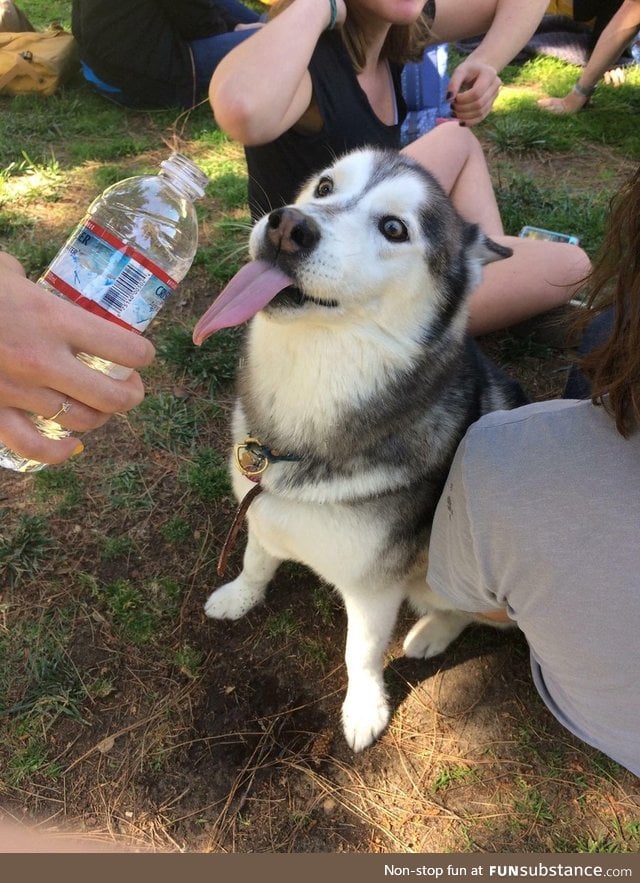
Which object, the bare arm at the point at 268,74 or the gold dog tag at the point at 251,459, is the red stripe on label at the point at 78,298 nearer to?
the gold dog tag at the point at 251,459

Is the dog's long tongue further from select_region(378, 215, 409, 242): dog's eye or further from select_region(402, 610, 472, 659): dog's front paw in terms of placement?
select_region(402, 610, 472, 659): dog's front paw

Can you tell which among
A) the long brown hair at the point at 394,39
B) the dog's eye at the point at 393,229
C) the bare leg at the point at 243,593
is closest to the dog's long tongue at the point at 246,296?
the dog's eye at the point at 393,229

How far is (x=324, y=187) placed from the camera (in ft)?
6.65

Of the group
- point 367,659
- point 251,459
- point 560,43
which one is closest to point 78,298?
point 251,459

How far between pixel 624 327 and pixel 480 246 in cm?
89

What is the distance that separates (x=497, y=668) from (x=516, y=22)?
337 cm

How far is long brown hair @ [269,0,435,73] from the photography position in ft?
8.60

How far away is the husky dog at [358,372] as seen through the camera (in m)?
1.63

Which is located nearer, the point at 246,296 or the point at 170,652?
the point at 246,296

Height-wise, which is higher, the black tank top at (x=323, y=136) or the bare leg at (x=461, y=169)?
the black tank top at (x=323, y=136)

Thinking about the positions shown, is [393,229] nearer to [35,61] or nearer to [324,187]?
[324,187]

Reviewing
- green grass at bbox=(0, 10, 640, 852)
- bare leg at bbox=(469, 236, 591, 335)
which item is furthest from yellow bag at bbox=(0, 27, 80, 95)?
bare leg at bbox=(469, 236, 591, 335)

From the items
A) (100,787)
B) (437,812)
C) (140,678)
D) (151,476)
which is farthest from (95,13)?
(437,812)

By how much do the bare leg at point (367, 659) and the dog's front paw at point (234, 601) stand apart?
493 mm
